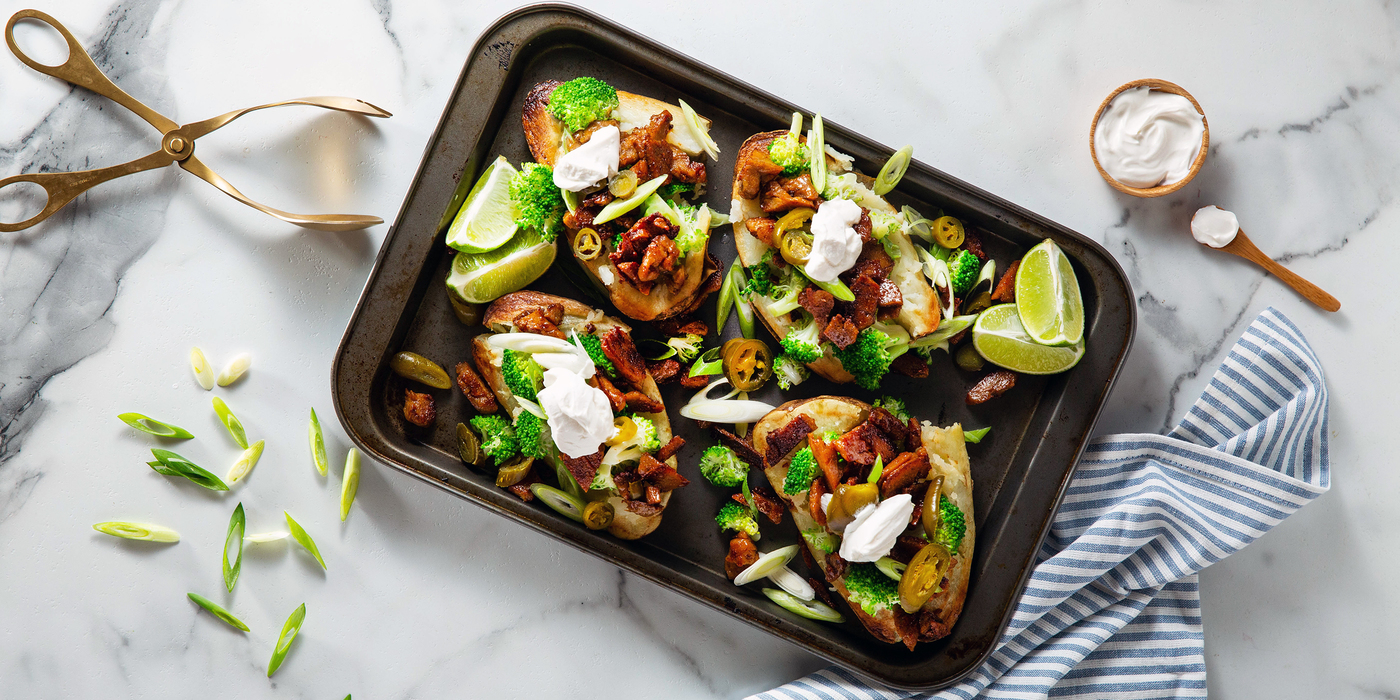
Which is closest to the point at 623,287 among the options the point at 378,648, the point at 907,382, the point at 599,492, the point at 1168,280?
the point at 599,492

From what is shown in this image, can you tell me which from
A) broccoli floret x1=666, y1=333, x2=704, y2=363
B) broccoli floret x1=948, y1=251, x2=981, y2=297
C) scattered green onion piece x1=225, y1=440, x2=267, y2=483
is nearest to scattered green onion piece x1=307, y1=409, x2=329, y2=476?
scattered green onion piece x1=225, y1=440, x2=267, y2=483

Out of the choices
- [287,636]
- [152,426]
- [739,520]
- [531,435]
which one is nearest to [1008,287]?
[739,520]

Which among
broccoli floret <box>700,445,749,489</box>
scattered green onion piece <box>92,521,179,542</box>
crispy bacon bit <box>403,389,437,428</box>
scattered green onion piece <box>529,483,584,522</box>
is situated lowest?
scattered green onion piece <box>92,521,179,542</box>

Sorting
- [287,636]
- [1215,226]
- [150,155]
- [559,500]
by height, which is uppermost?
[1215,226]

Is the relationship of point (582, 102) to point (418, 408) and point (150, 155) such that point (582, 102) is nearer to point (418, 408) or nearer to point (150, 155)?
point (418, 408)

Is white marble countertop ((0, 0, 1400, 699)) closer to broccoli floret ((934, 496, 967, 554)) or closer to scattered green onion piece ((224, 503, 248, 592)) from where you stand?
scattered green onion piece ((224, 503, 248, 592))

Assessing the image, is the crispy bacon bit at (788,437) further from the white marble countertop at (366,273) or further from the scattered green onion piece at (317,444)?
the scattered green onion piece at (317,444)
